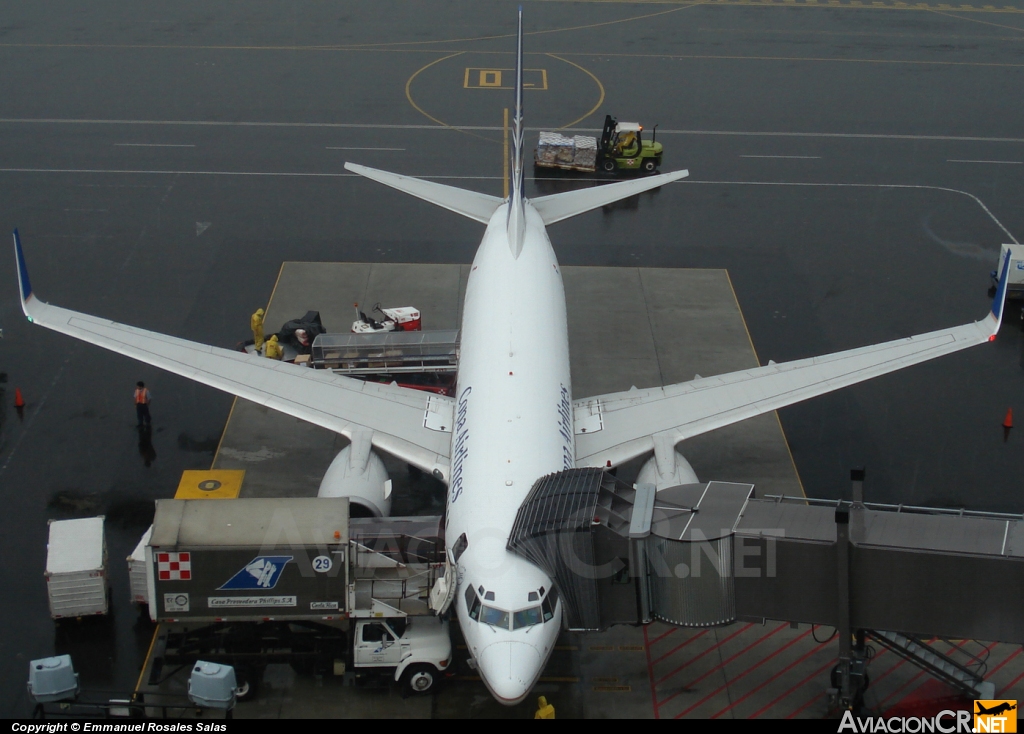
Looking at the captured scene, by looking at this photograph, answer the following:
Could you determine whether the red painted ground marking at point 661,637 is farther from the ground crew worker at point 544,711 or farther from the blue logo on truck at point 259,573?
the blue logo on truck at point 259,573

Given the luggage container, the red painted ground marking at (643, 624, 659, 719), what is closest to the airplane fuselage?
the luggage container

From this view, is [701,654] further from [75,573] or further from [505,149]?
[505,149]

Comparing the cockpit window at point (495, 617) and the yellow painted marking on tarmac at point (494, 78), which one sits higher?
the yellow painted marking on tarmac at point (494, 78)

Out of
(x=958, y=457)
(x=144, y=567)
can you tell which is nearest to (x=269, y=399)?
(x=144, y=567)

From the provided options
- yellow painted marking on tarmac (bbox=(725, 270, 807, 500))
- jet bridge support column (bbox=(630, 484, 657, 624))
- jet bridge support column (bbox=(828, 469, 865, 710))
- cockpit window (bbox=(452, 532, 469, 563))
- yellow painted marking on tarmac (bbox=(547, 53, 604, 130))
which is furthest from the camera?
yellow painted marking on tarmac (bbox=(547, 53, 604, 130))

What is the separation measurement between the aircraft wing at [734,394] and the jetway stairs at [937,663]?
957 cm

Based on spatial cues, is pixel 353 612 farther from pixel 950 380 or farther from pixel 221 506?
pixel 950 380

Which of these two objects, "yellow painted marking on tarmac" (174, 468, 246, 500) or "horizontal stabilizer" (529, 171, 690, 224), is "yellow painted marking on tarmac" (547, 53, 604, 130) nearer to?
"horizontal stabilizer" (529, 171, 690, 224)

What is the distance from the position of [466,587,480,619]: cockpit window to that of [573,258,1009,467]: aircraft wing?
936cm

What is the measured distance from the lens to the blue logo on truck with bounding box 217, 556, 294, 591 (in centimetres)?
2830

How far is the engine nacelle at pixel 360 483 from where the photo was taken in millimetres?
33344

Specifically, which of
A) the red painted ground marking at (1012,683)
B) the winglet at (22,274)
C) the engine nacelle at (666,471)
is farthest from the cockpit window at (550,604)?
the winglet at (22,274)

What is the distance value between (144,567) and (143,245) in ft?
85.5

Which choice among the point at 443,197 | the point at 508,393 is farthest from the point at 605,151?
the point at 508,393
